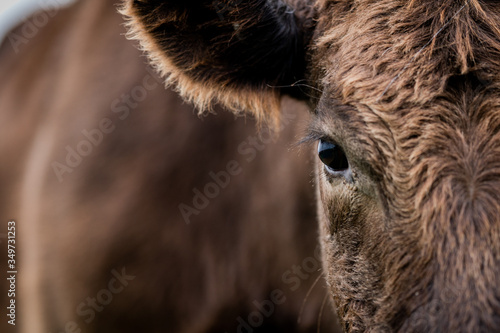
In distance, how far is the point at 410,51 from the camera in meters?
2.34

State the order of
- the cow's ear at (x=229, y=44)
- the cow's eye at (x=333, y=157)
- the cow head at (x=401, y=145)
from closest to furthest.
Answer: the cow head at (x=401, y=145) → the cow's eye at (x=333, y=157) → the cow's ear at (x=229, y=44)

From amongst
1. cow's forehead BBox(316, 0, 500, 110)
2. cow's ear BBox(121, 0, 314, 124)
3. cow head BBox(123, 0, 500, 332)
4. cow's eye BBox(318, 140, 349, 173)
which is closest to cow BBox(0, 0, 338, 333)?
cow's ear BBox(121, 0, 314, 124)

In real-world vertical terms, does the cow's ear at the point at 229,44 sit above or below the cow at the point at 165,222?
above

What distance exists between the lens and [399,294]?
220cm

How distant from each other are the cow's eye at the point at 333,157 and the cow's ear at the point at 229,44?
0.72 meters

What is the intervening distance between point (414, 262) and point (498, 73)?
0.82m

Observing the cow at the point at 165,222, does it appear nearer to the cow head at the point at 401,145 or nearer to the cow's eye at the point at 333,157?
the cow head at the point at 401,145

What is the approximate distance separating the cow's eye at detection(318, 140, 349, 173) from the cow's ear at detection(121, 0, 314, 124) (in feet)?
2.37

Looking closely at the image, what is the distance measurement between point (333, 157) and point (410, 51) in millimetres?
601

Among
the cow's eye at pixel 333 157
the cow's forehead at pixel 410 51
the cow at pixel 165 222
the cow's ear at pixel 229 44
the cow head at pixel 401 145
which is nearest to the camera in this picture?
the cow head at pixel 401 145

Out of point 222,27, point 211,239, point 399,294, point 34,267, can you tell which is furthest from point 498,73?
point 34,267

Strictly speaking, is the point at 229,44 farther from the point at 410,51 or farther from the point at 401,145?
the point at 401,145

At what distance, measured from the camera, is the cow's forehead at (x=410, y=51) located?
2225 millimetres

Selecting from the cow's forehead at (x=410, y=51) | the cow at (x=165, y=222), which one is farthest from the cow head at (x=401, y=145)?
the cow at (x=165, y=222)
